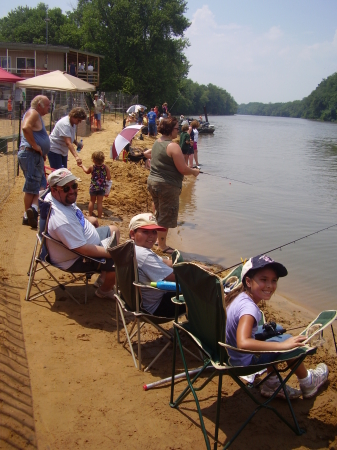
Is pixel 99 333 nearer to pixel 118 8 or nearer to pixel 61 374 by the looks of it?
pixel 61 374

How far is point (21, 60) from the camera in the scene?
36750 mm

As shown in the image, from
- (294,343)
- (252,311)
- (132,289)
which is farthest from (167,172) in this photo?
(294,343)

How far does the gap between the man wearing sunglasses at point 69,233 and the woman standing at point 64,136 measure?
9.54ft

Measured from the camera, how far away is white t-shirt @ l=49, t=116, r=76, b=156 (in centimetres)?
714

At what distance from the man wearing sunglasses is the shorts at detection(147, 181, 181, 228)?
171 cm

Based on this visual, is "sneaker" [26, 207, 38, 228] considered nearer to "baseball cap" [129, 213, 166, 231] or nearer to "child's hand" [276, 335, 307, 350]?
"baseball cap" [129, 213, 166, 231]

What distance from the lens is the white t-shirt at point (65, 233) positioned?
4.14 metres

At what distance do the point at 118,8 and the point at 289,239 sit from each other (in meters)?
46.9

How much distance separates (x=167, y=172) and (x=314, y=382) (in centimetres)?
332

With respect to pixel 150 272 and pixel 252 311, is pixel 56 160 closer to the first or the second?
Result: pixel 150 272

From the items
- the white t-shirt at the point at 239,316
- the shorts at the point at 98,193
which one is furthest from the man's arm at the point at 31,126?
the white t-shirt at the point at 239,316

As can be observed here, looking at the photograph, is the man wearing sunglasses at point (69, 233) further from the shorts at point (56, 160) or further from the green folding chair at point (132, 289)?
the shorts at point (56, 160)

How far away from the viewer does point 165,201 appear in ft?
19.9

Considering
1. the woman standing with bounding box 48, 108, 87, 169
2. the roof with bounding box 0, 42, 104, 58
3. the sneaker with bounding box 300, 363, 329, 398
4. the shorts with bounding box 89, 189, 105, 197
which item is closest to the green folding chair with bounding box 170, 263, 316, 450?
the sneaker with bounding box 300, 363, 329, 398
